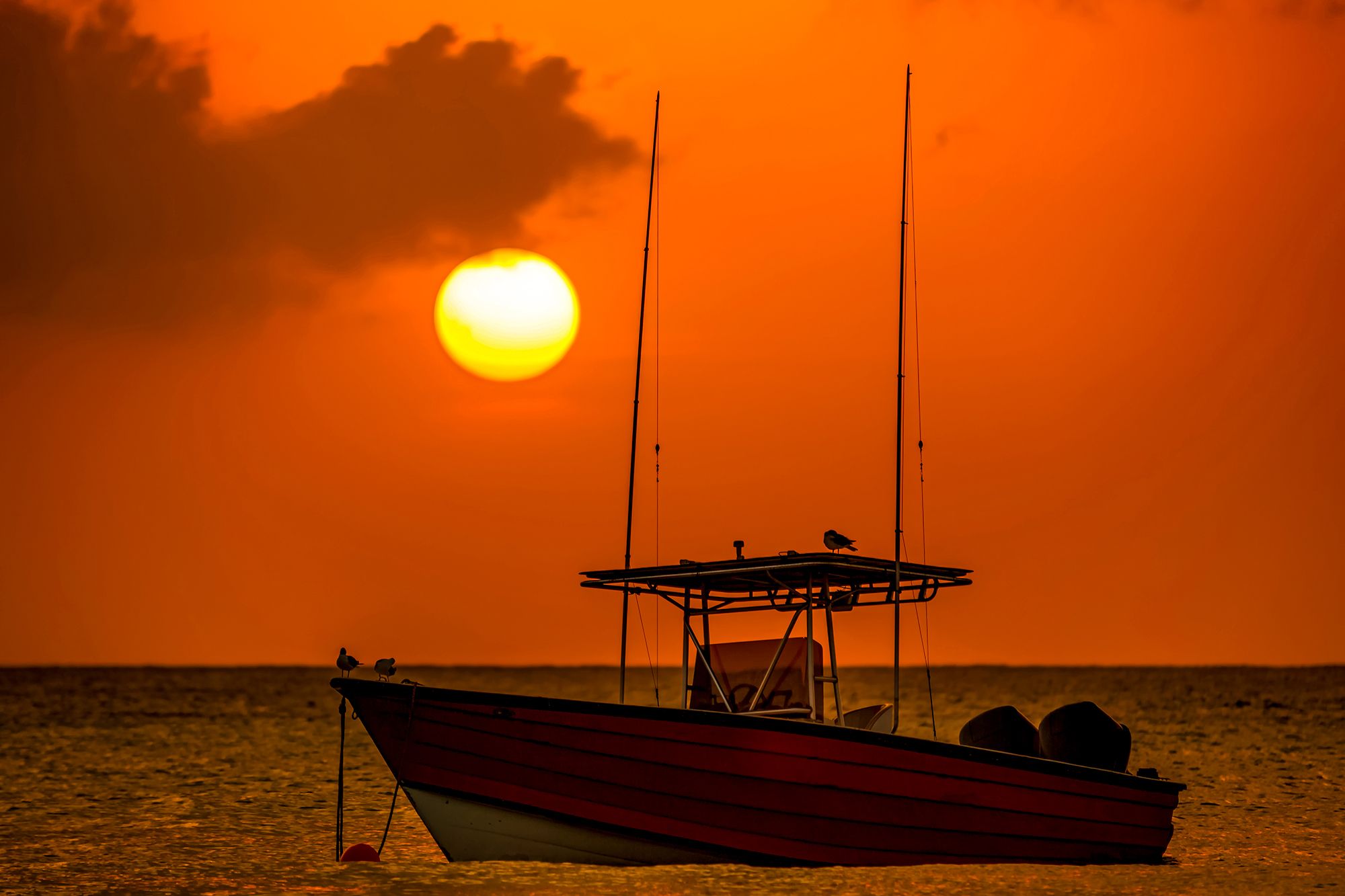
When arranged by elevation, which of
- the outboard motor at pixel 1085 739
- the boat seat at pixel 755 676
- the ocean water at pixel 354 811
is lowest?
the ocean water at pixel 354 811

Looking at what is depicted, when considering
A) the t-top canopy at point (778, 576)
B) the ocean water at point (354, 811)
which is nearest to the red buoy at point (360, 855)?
the ocean water at point (354, 811)

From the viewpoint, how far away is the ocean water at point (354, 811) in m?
14.7

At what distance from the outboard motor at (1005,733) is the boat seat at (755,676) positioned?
2.96m

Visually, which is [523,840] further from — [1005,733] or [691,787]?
[1005,733]

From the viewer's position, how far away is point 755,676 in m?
15.2

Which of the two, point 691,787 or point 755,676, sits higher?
point 755,676

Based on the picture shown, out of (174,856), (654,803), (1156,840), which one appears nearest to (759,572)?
(654,803)

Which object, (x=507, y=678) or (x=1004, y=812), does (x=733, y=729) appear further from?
(x=507, y=678)

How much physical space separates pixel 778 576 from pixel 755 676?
Result: 3.22 feet

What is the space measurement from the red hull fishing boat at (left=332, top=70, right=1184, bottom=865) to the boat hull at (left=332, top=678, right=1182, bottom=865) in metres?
0.02

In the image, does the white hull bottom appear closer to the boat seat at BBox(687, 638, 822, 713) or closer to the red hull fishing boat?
the red hull fishing boat

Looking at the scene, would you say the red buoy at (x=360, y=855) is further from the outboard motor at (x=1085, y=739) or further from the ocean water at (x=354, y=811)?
the outboard motor at (x=1085, y=739)

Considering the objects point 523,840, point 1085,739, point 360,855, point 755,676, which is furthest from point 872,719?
point 360,855

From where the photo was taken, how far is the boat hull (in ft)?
46.8
